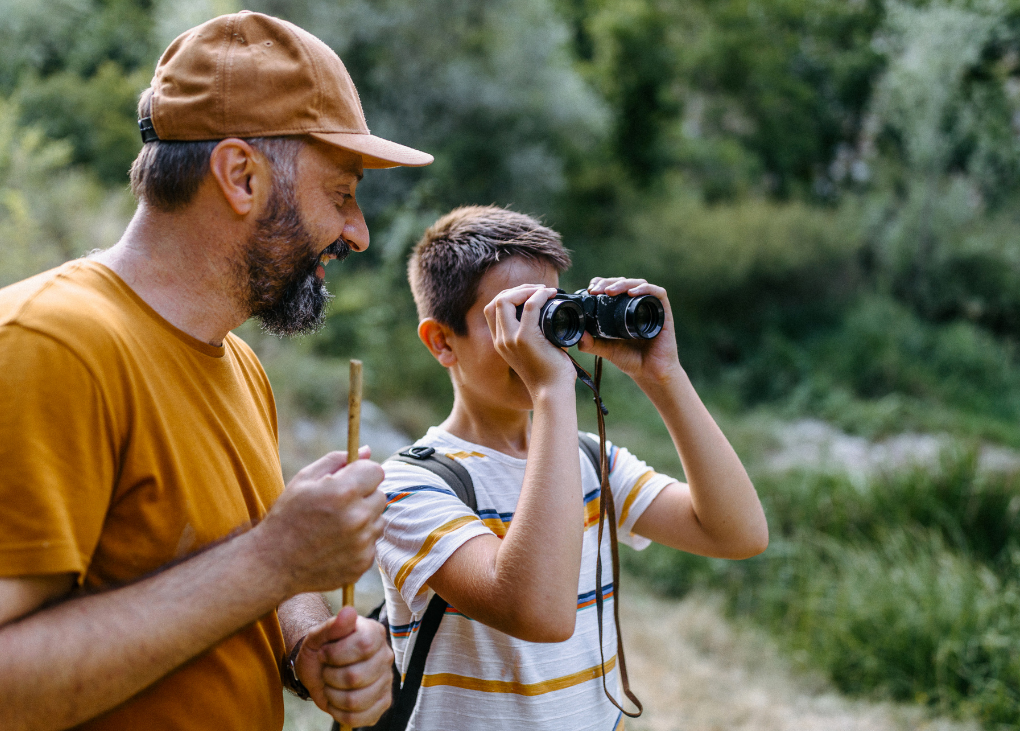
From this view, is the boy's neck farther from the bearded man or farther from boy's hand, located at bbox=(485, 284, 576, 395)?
the bearded man

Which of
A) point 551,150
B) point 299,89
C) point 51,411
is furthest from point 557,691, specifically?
point 551,150

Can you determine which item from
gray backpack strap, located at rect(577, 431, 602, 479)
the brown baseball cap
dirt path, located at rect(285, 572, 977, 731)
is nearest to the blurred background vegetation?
dirt path, located at rect(285, 572, 977, 731)

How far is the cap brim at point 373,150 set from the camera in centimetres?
151

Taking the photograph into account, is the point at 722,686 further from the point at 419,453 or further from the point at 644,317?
the point at 419,453

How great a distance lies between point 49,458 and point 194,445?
0.28 meters

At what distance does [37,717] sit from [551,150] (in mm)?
12949

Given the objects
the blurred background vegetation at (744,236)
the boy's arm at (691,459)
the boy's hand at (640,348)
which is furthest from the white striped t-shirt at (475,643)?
the blurred background vegetation at (744,236)

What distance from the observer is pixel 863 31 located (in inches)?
740

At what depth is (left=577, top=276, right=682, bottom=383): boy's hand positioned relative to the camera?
1.87m

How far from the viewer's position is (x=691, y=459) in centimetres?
188

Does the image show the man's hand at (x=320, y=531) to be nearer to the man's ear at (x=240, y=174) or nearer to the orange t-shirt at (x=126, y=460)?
the orange t-shirt at (x=126, y=460)

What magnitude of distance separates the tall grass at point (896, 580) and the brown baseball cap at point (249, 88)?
4.26 metres

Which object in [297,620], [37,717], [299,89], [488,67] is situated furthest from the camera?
[488,67]

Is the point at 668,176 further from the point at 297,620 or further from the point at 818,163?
the point at 297,620
